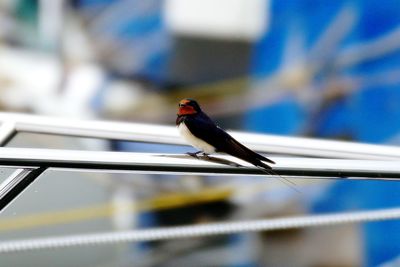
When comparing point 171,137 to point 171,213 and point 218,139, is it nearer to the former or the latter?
point 218,139

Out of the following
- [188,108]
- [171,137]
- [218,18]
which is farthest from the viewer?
[218,18]

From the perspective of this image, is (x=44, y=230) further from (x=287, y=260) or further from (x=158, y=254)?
(x=287, y=260)

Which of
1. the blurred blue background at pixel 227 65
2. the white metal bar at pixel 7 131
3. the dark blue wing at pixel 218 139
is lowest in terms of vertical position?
the dark blue wing at pixel 218 139

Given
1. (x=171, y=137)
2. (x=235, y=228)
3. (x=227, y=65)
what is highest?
(x=227, y=65)

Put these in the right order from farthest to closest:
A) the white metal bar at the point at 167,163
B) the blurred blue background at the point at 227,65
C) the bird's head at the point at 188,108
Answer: the blurred blue background at the point at 227,65, the bird's head at the point at 188,108, the white metal bar at the point at 167,163

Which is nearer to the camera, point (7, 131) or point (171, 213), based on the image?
point (7, 131)

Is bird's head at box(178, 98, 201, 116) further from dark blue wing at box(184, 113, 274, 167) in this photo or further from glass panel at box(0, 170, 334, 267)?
glass panel at box(0, 170, 334, 267)

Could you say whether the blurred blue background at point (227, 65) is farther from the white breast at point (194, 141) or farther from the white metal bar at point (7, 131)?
the white breast at point (194, 141)

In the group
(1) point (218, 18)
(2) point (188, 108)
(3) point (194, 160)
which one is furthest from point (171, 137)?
(1) point (218, 18)

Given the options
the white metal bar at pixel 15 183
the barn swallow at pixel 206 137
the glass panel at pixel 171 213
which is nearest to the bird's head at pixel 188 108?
the barn swallow at pixel 206 137
